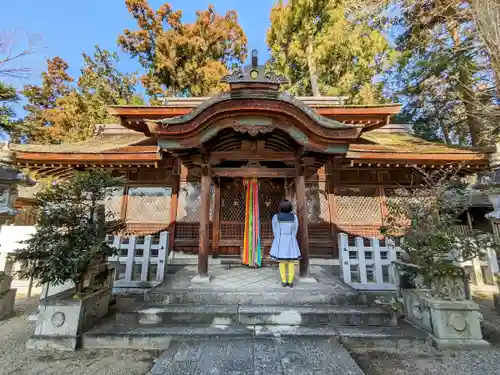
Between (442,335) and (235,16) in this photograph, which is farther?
(235,16)

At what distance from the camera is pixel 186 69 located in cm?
1577

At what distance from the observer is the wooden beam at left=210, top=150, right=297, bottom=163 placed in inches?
176

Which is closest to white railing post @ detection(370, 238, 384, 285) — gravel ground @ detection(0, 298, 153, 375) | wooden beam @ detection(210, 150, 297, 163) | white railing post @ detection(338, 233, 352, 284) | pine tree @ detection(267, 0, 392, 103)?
white railing post @ detection(338, 233, 352, 284)

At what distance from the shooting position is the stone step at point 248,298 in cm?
351

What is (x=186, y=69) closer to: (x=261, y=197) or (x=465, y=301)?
(x=261, y=197)

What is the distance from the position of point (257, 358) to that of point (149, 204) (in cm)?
524

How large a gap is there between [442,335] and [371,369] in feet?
3.59

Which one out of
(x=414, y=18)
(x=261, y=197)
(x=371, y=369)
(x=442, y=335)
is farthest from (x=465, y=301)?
(x=414, y=18)

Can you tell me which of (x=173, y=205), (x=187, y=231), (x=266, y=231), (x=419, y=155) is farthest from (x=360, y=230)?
(x=173, y=205)

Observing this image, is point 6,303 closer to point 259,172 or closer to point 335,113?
point 259,172

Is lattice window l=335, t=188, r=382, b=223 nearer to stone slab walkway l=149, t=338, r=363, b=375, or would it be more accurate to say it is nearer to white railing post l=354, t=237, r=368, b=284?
white railing post l=354, t=237, r=368, b=284

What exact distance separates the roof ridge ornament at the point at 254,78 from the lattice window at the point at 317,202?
335cm

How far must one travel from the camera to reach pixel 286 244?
4.16 m

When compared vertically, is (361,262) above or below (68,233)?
below
